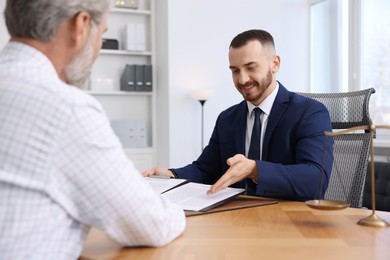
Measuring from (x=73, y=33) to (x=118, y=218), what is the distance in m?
0.40

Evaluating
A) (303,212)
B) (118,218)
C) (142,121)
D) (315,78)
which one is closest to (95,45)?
(118,218)

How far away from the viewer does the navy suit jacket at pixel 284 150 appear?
180 cm

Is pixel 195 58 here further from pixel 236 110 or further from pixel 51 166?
pixel 51 166

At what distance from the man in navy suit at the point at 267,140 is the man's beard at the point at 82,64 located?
638 mm

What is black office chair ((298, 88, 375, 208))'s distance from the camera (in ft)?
7.52

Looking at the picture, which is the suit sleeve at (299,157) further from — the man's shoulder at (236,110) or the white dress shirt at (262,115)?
the man's shoulder at (236,110)

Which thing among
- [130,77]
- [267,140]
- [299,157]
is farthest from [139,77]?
[299,157]

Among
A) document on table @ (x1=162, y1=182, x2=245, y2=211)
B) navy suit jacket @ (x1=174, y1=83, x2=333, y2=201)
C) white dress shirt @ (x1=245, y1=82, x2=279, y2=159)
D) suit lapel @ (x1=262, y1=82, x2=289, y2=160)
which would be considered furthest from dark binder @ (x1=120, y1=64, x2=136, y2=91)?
document on table @ (x1=162, y1=182, x2=245, y2=211)

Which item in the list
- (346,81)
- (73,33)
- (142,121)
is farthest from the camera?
(142,121)

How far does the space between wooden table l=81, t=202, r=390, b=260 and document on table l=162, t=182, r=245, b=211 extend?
0.07m

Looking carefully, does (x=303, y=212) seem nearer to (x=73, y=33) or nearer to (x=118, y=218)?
(x=118, y=218)

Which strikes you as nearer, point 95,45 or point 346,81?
point 95,45

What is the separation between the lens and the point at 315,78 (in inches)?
215

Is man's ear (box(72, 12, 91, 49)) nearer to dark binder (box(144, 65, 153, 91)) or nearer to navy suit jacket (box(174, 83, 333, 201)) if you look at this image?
navy suit jacket (box(174, 83, 333, 201))
